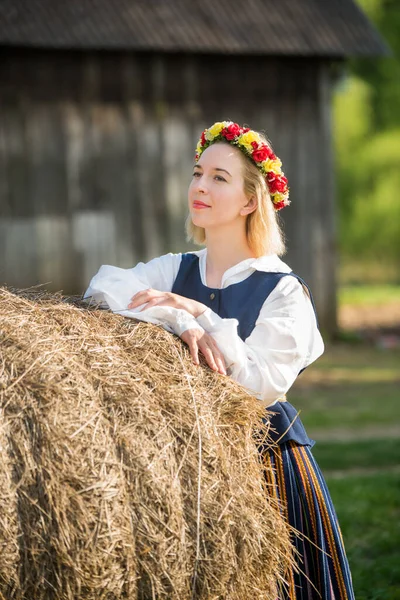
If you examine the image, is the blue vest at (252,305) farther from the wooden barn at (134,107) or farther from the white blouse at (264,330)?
the wooden barn at (134,107)

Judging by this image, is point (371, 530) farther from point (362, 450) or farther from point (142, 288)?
point (142, 288)

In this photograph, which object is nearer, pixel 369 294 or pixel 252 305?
pixel 252 305

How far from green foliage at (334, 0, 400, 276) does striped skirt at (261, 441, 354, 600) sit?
17759mm

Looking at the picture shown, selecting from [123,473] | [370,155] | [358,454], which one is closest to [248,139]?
[123,473]

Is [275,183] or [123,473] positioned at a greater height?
[275,183]

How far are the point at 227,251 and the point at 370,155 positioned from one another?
17.8 meters

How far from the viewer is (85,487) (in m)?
2.69

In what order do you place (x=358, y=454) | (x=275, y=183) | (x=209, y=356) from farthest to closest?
(x=358, y=454)
(x=275, y=183)
(x=209, y=356)

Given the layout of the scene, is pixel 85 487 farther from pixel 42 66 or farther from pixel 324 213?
pixel 324 213

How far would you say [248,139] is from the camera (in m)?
3.49

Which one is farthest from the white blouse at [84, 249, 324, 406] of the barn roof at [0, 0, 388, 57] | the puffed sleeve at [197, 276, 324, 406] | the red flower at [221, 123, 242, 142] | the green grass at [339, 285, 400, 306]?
the green grass at [339, 285, 400, 306]

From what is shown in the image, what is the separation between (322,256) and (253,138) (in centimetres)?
941

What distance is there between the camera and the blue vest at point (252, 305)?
331cm

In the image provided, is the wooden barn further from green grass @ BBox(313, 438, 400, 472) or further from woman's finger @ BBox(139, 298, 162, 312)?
woman's finger @ BBox(139, 298, 162, 312)
